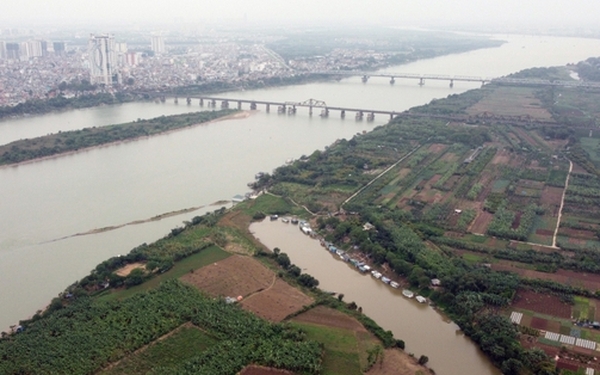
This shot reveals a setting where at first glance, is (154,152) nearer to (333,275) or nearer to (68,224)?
(68,224)

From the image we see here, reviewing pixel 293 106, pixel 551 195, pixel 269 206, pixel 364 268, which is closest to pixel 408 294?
pixel 364 268

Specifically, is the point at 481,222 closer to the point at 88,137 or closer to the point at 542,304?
the point at 542,304

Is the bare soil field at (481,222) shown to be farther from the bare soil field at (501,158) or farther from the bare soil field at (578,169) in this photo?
the bare soil field at (578,169)

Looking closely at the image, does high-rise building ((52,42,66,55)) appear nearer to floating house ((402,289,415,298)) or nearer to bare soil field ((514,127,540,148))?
bare soil field ((514,127,540,148))

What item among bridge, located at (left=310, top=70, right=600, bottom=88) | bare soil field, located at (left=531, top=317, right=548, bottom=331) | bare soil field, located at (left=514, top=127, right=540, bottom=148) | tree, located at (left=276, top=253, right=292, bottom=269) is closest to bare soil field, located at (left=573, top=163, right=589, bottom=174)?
bare soil field, located at (left=514, top=127, right=540, bottom=148)

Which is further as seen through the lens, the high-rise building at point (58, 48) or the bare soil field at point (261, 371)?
the high-rise building at point (58, 48)

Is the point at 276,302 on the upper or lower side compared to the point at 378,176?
lower

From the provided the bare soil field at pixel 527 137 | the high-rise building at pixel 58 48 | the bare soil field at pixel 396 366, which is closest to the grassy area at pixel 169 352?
the bare soil field at pixel 396 366
